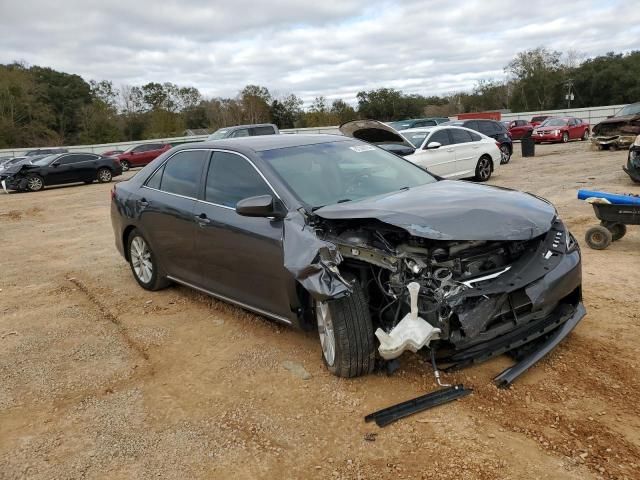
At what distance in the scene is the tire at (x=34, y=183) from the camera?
2139 centimetres

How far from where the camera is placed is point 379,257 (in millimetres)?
3236

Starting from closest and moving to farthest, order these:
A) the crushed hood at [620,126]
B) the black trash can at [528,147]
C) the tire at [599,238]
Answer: the tire at [599,238] < the crushed hood at [620,126] < the black trash can at [528,147]

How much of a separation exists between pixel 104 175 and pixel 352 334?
2235 centimetres

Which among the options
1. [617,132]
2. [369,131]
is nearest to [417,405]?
[369,131]

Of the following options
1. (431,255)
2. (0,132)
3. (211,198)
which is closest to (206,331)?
(211,198)

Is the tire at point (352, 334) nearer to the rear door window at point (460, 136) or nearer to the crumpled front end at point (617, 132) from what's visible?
the rear door window at point (460, 136)

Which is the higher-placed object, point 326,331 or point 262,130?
point 262,130

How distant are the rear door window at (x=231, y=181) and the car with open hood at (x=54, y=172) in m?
19.8

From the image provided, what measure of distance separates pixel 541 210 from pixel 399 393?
5.25 feet

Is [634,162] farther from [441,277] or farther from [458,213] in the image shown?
[441,277]

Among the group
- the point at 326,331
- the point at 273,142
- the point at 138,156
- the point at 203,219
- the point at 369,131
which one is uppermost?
the point at 273,142

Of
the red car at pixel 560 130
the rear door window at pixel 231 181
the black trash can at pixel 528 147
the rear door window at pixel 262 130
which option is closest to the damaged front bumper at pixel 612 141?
the black trash can at pixel 528 147

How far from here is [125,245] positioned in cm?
602

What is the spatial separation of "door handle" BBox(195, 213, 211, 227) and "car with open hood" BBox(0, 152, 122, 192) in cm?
1987
